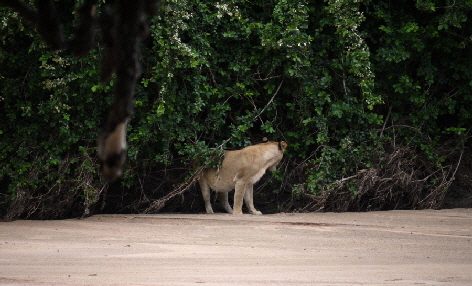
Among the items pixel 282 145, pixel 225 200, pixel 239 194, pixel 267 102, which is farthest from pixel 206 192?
pixel 267 102

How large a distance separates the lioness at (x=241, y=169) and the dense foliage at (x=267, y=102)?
0.94ft

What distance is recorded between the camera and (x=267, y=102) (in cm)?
1136

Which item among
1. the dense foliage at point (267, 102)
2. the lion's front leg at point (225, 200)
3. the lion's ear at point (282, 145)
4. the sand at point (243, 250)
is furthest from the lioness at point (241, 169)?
the sand at point (243, 250)

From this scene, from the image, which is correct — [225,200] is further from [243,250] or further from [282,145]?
[243,250]

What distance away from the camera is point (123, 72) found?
6.32ft

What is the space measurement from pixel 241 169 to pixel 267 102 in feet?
4.04

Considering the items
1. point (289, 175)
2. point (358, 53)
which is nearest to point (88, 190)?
point (289, 175)

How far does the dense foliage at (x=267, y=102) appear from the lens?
1013cm

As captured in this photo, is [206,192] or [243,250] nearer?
[243,250]

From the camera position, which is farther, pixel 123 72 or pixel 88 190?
pixel 88 190

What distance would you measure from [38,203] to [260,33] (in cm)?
437

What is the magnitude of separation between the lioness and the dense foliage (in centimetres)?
29

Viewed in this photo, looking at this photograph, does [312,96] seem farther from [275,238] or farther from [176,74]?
[275,238]

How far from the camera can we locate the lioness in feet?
36.2
